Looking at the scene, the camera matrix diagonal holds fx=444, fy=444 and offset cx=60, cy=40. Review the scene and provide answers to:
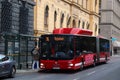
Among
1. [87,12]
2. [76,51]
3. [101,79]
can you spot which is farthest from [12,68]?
[87,12]

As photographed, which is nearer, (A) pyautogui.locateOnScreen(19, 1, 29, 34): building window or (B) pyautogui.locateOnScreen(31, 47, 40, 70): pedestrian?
(B) pyautogui.locateOnScreen(31, 47, 40, 70): pedestrian

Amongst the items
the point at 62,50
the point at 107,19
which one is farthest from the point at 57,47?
the point at 107,19

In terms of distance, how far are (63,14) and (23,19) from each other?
653 inches

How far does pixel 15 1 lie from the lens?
1483 inches

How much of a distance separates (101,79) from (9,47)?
8478 mm

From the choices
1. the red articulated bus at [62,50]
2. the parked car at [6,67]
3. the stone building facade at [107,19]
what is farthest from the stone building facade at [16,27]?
the stone building facade at [107,19]

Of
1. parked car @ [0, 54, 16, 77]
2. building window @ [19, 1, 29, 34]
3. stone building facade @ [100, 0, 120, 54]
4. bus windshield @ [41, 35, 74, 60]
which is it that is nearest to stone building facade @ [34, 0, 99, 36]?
building window @ [19, 1, 29, 34]

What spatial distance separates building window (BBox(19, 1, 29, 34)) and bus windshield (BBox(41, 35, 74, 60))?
1041 centimetres

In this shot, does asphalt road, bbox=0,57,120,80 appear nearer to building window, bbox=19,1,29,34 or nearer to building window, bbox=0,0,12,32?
building window, bbox=0,0,12,32

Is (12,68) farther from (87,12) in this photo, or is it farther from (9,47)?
(87,12)

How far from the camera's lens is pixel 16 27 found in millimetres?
38188

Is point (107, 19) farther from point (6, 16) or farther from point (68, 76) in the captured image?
point (68, 76)

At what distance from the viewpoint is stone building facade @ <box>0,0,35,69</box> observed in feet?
97.5

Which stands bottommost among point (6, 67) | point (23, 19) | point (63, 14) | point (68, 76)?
point (68, 76)
